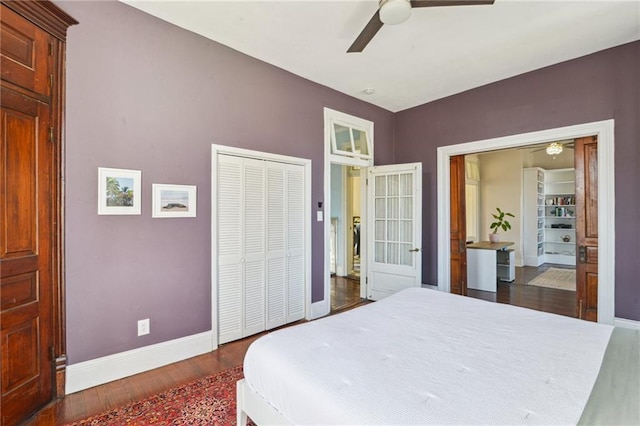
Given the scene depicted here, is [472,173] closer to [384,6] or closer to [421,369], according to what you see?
[384,6]

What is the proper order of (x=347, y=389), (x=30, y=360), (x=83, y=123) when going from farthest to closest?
(x=83, y=123) → (x=30, y=360) → (x=347, y=389)

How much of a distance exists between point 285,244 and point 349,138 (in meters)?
1.84

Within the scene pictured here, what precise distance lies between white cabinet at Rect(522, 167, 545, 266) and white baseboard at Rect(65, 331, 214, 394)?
7.46m

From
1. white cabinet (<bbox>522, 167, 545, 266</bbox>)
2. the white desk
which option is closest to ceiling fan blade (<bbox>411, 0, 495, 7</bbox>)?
the white desk

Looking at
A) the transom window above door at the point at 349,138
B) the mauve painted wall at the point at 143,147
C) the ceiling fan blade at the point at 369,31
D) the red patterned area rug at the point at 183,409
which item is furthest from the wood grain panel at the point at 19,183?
the transom window above door at the point at 349,138

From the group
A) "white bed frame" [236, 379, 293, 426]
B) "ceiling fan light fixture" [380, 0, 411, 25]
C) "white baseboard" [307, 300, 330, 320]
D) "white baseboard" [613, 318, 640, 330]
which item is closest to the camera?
"white bed frame" [236, 379, 293, 426]

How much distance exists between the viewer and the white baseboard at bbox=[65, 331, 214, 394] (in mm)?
2258

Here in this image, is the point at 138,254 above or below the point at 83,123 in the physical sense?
below

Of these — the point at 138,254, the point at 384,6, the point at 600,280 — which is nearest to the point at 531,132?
the point at 600,280

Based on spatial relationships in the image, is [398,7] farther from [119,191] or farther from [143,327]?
[143,327]

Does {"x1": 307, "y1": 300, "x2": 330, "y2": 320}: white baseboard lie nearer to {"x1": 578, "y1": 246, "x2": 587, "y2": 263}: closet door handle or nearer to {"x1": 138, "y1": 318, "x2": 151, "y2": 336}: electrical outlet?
{"x1": 138, "y1": 318, "x2": 151, "y2": 336}: electrical outlet

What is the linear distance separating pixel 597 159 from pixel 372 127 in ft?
8.69

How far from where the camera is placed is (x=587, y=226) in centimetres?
330

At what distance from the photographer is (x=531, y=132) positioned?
3.58 metres
